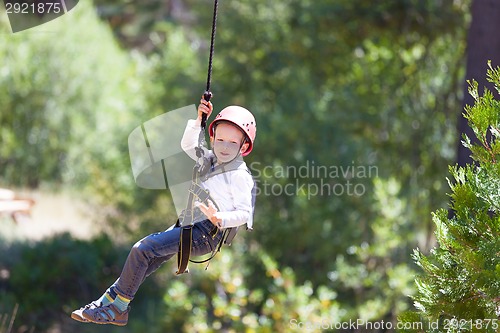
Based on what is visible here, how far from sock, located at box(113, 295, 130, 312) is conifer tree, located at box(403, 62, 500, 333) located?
1.26 m

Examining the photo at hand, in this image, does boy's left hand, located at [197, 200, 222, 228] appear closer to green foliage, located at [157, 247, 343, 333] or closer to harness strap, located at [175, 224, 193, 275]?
harness strap, located at [175, 224, 193, 275]

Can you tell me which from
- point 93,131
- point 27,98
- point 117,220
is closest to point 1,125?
point 27,98

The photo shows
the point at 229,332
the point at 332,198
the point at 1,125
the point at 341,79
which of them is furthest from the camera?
the point at 1,125

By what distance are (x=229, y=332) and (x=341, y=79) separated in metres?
4.34

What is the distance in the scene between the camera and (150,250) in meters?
3.14

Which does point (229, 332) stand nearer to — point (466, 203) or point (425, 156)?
point (425, 156)

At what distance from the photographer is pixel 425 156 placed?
9852mm

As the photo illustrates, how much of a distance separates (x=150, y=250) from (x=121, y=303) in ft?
0.83

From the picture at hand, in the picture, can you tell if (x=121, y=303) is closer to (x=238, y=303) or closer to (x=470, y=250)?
(x=470, y=250)

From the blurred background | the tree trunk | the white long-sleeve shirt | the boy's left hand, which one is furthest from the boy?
the blurred background

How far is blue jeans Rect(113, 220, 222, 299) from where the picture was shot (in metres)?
3.15

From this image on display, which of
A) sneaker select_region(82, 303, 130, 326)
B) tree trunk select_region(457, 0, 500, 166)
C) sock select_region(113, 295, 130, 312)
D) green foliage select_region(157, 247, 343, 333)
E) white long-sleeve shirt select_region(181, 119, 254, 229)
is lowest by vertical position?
sneaker select_region(82, 303, 130, 326)

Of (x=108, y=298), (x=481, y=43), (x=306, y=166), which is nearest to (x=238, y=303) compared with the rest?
(x=306, y=166)

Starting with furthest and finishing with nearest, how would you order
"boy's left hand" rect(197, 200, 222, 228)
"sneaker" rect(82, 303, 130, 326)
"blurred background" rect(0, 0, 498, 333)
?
"blurred background" rect(0, 0, 498, 333) < "sneaker" rect(82, 303, 130, 326) < "boy's left hand" rect(197, 200, 222, 228)
